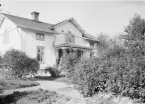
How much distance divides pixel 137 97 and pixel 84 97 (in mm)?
2123

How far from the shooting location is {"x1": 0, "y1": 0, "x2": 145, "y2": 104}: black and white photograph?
5.55 meters

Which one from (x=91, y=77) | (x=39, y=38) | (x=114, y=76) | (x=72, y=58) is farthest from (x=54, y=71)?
(x=114, y=76)

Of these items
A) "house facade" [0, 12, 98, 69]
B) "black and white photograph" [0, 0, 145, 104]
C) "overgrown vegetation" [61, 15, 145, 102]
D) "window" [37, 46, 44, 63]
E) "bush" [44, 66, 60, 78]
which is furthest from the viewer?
"window" [37, 46, 44, 63]

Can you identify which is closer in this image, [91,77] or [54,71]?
[91,77]

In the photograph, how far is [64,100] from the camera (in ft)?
20.3

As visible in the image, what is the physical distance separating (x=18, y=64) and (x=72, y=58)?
436 cm

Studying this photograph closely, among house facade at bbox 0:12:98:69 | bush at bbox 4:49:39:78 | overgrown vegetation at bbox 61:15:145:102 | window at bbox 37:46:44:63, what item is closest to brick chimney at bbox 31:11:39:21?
house facade at bbox 0:12:98:69

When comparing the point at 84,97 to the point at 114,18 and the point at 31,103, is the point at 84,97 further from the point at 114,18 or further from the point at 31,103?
the point at 114,18

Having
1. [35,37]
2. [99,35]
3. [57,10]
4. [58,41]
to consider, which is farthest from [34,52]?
[99,35]

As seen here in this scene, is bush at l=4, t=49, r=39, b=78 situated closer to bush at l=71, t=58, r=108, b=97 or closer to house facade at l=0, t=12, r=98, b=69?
house facade at l=0, t=12, r=98, b=69

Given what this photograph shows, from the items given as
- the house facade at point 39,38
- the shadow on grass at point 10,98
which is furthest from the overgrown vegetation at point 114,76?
the house facade at point 39,38

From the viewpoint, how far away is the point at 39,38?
18.2 metres

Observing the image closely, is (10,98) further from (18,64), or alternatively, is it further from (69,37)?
(69,37)

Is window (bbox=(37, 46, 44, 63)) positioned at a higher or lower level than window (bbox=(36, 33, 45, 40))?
lower
